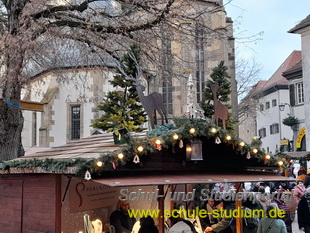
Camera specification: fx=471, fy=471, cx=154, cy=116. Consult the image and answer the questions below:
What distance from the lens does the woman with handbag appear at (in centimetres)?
811

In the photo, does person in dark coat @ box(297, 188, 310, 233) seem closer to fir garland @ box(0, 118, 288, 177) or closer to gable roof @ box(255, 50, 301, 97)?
fir garland @ box(0, 118, 288, 177)

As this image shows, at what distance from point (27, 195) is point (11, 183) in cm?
64

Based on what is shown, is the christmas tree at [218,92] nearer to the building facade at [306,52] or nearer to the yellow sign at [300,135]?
the building facade at [306,52]

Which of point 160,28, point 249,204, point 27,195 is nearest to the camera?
point 27,195

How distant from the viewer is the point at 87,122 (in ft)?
95.9

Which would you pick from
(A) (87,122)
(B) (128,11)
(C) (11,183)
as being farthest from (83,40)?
(A) (87,122)

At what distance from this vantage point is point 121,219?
33.0ft

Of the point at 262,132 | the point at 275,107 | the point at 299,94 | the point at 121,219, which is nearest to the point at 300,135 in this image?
the point at 299,94

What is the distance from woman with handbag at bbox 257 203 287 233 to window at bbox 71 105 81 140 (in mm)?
22122

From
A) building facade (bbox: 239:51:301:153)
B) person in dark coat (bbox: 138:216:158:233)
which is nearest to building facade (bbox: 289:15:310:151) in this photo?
building facade (bbox: 239:51:301:153)

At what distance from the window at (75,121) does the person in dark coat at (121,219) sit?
19492mm

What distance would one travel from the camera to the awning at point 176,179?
7227mm

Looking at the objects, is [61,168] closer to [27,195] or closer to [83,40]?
[27,195]

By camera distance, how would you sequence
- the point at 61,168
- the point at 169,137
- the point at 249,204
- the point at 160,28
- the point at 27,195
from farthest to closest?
the point at 160,28 → the point at 249,204 → the point at 27,195 → the point at 169,137 → the point at 61,168
